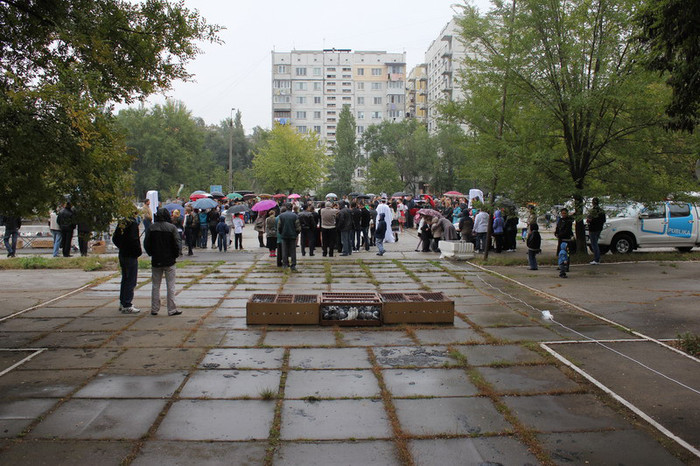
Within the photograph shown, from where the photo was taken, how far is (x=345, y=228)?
18.0 m

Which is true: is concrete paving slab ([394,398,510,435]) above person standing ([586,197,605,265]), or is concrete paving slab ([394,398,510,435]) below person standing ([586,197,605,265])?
below

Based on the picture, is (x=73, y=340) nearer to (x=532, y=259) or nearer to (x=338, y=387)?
(x=338, y=387)

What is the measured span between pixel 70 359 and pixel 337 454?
4.24 meters

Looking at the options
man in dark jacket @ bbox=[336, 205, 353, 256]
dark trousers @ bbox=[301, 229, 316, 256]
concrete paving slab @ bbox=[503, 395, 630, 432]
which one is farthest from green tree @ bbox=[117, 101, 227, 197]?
concrete paving slab @ bbox=[503, 395, 630, 432]

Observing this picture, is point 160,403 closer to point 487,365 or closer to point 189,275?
point 487,365

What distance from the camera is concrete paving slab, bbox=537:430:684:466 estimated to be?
14.2 ft

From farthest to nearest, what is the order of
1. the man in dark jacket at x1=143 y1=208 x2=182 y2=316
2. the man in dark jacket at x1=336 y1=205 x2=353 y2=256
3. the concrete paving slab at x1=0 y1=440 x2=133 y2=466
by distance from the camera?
the man in dark jacket at x1=336 y1=205 x2=353 y2=256 → the man in dark jacket at x1=143 y1=208 x2=182 y2=316 → the concrete paving slab at x1=0 y1=440 x2=133 y2=466

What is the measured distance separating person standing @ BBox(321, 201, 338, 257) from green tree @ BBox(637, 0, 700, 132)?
470 inches

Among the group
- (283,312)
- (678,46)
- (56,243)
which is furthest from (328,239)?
(678,46)

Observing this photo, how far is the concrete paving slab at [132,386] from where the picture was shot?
5746mm

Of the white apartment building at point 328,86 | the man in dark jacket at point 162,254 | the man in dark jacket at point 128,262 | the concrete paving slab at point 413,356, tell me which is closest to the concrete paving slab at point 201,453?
the concrete paving slab at point 413,356

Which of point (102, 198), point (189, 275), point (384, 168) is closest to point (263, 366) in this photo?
point (102, 198)

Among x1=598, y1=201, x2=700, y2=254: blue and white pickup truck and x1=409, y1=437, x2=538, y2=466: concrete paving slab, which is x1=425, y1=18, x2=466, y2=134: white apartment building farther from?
x1=409, y1=437, x2=538, y2=466: concrete paving slab

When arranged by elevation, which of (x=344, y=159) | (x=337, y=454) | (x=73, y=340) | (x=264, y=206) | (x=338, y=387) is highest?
(x=344, y=159)
